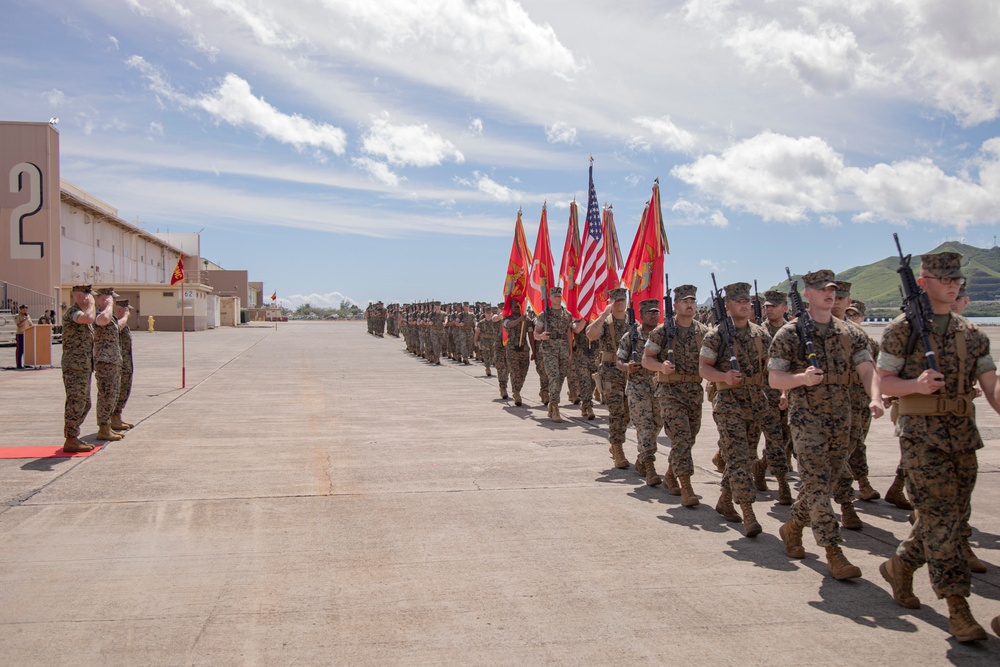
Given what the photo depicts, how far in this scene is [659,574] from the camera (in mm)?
5230

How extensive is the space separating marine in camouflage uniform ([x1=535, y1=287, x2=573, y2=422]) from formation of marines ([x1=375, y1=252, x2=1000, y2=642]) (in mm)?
2313

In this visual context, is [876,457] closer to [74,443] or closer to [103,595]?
[103,595]

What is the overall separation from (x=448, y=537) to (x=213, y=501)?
2458mm

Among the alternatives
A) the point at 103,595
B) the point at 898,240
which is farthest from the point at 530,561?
the point at 898,240

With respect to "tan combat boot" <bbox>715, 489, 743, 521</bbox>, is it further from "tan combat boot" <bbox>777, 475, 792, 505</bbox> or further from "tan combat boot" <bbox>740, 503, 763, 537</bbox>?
"tan combat boot" <bbox>777, 475, 792, 505</bbox>

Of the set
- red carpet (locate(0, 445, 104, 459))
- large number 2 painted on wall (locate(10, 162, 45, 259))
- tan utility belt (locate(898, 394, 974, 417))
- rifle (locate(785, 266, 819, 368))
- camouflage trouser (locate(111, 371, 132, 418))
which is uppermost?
large number 2 painted on wall (locate(10, 162, 45, 259))

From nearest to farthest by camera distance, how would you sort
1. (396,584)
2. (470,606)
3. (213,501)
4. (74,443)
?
(470,606) → (396,584) → (213,501) → (74,443)

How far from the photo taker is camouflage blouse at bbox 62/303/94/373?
928cm

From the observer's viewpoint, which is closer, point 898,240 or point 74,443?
point 898,240

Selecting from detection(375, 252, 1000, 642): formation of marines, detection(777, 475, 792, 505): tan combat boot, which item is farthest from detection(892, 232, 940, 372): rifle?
detection(777, 475, 792, 505): tan combat boot

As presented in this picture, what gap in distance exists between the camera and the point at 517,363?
15086 mm

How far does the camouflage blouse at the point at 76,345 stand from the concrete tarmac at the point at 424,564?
1084 mm

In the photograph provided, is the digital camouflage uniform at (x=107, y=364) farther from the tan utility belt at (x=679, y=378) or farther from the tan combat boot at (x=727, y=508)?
the tan combat boot at (x=727, y=508)

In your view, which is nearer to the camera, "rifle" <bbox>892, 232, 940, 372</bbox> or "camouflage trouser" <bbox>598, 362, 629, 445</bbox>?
"rifle" <bbox>892, 232, 940, 372</bbox>
